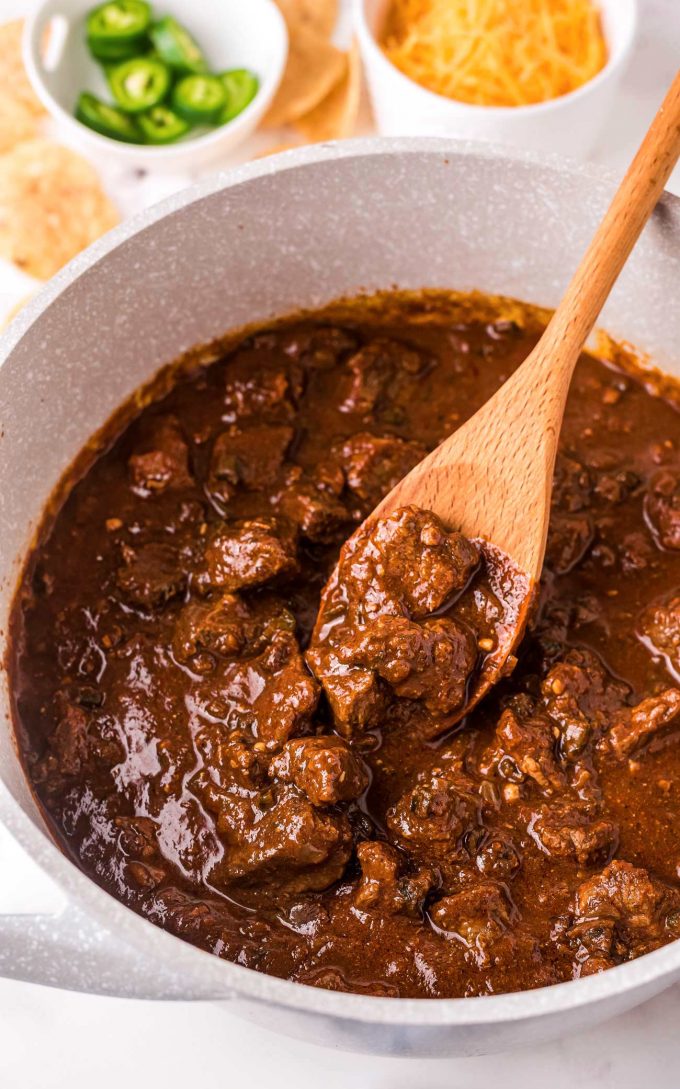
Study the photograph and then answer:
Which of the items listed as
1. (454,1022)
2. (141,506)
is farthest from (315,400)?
(454,1022)

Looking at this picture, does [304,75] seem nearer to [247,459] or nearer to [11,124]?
[11,124]

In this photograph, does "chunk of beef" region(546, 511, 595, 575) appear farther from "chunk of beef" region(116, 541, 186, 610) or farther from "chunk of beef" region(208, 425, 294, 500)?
"chunk of beef" region(116, 541, 186, 610)

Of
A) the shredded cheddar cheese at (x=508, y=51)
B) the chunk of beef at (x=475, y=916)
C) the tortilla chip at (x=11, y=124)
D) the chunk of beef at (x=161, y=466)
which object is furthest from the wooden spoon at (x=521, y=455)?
the tortilla chip at (x=11, y=124)

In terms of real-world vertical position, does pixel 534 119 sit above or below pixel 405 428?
above

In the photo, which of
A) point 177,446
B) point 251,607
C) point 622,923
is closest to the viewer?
point 622,923

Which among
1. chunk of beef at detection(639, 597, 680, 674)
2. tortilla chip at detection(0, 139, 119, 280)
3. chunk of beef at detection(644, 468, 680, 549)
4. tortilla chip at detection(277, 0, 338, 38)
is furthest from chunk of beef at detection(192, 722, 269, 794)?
tortilla chip at detection(277, 0, 338, 38)

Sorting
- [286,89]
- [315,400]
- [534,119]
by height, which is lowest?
[315,400]

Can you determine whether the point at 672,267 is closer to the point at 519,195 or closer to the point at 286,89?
the point at 519,195
